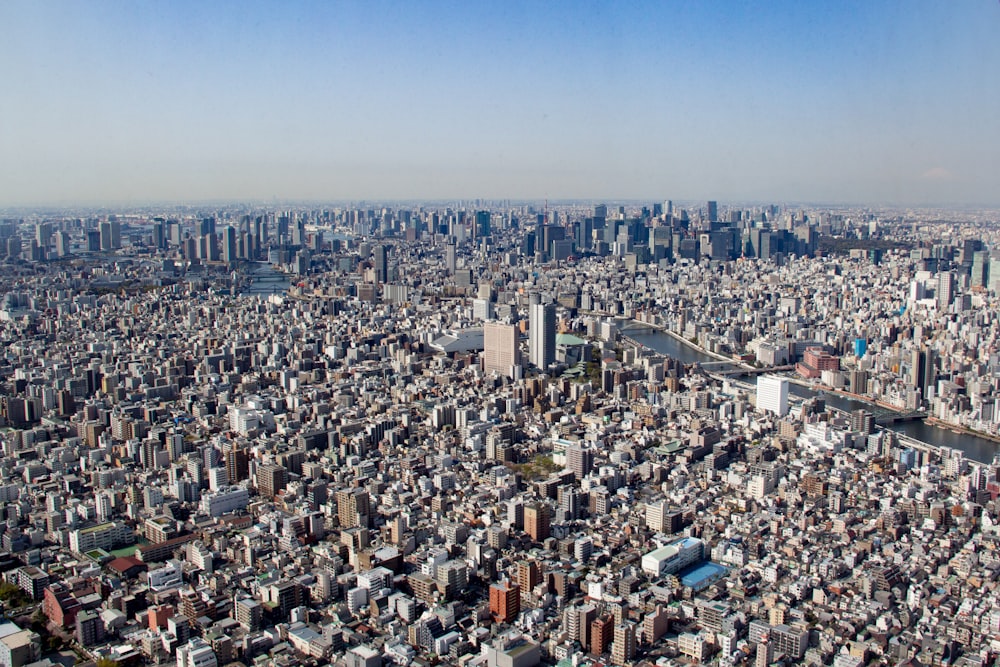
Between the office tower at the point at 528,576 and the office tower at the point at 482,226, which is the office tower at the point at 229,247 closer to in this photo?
the office tower at the point at 482,226

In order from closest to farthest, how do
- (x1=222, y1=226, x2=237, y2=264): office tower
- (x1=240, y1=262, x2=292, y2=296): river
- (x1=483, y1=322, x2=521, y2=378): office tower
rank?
(x1=483, y1=322, x2=521, y2=378): office tower < (x1=240, y1=262, x2=292, y2=296): river < (x1=222, y1=226, x2=237, y2=264): office tower

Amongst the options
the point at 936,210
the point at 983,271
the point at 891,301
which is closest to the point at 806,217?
the point at 891,301

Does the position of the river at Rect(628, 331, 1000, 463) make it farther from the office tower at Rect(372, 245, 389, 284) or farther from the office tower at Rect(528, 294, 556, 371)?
the office tower at Rect(372, 245, 389, 284)

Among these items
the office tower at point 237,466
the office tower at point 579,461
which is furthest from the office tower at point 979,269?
the office tower at point 237,466

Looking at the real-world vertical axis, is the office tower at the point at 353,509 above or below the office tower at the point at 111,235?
below

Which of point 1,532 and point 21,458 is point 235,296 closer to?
point 21,458

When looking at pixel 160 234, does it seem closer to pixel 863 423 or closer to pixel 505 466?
pixel 505 466

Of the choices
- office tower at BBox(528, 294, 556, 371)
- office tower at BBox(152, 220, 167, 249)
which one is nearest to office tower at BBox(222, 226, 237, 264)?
office tower at BBox(152, 220, 167, 249)
